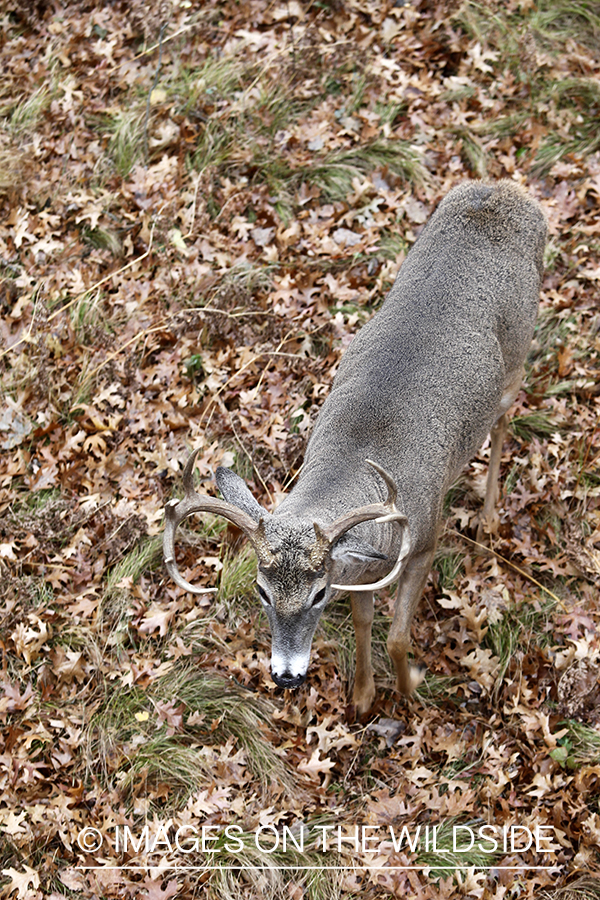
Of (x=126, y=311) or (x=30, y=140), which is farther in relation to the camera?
(x=30, y=140)

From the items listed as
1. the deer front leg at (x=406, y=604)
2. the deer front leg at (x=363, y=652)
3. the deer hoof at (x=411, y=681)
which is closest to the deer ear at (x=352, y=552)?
the deer front leg at (x=363, y=652)

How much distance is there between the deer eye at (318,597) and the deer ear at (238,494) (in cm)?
49

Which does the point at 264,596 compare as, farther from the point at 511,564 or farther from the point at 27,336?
the point at 27,336

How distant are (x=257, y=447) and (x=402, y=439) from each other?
1.94 m

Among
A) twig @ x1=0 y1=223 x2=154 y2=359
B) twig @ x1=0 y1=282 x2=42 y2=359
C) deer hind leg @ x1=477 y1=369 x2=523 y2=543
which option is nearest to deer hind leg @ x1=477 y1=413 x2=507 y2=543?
deer hind leg @ x1=477 y1=369 x2=523 y2=543

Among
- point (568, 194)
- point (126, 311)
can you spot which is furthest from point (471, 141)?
point (126, 311)

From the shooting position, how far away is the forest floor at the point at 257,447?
523cm

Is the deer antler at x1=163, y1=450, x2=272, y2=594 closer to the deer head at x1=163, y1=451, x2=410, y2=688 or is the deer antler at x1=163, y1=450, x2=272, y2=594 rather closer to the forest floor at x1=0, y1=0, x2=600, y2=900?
the deer head at x1=163, y1=451, x2=410, y2=688

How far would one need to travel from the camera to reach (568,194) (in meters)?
7.95

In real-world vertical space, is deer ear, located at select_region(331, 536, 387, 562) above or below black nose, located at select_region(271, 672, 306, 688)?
above

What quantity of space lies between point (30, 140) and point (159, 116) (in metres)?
1.36

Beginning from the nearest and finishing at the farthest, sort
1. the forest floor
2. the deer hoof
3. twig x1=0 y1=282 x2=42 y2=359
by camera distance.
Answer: the forest floor < the deer hoof < twig x1=0 y1=282 x2=42 y2=359

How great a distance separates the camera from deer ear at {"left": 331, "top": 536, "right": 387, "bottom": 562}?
4422 mm

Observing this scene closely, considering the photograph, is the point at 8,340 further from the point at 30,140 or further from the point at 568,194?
the point at 568,194
